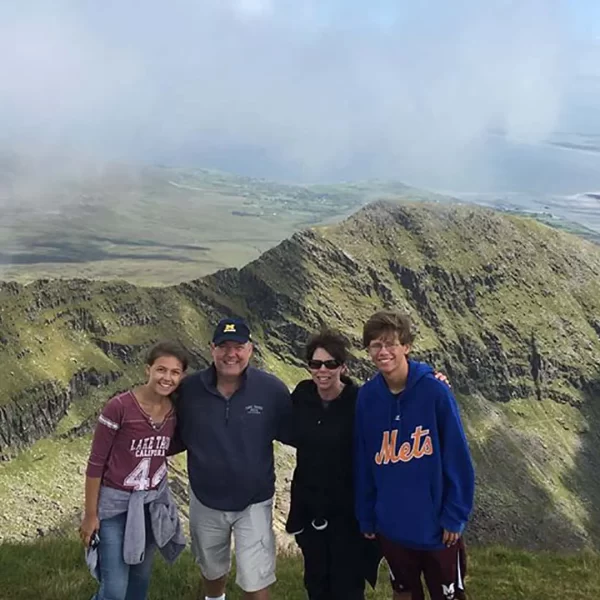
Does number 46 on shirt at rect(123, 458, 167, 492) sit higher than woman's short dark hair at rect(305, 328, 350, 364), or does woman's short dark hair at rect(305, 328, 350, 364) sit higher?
woman's short dark hair at rect(305, 328, 350, 364)

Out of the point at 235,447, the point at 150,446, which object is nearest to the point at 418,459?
the point at 235,447

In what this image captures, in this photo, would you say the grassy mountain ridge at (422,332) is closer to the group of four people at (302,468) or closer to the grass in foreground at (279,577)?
the grass in foreground at (279,577)

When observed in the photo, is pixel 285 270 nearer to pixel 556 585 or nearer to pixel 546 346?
pixel 546 346

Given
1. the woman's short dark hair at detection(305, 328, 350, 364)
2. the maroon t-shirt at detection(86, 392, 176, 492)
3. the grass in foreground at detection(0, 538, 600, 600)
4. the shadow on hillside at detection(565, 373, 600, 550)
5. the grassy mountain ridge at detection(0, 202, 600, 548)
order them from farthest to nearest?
the shadow on hillside at detection(565, 373, 600, 550) < the grassy mountain ridge at detection(0, 202, 600, 548) < the grass in foreground at detection(0, 538, 600, 600) < the woman's short dark hair at detection(305, 328, 350, 364) < the maroon t-shirt at detection(86, 392, 176, 492)

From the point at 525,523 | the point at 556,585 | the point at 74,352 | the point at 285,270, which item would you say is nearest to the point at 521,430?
the point at 525,523

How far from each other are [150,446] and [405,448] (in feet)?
10.4

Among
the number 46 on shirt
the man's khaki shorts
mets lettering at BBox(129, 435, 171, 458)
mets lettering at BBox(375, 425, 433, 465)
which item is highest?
mets lettering at BBox(375, 425, 433, 465)

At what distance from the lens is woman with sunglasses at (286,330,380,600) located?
920cm

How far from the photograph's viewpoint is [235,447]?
9.30 m

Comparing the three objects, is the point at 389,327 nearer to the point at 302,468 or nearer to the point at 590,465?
the point at 302,468

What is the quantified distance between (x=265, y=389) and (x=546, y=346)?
626 ft

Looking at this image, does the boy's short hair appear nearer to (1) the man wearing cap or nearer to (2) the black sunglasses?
(2) the black sunglasses

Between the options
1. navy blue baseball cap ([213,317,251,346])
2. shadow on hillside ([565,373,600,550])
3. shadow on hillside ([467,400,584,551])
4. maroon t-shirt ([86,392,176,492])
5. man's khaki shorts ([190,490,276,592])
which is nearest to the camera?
maroon t-shirt ([86,392,176,492])

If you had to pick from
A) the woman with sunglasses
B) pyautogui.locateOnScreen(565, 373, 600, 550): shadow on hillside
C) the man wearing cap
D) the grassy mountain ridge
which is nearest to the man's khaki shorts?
the man wearing cap
